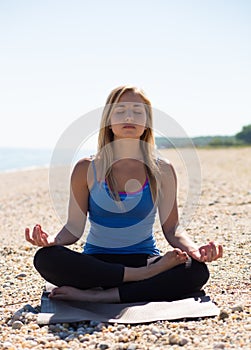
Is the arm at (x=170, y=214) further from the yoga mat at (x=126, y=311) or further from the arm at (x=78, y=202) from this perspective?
the arm at (x=78, y=202)

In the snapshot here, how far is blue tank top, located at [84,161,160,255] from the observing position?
4.00 meters

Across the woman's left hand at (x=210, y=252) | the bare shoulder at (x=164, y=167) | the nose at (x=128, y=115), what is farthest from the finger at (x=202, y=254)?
the nose at (x=128, y=115)

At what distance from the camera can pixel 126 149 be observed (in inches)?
166

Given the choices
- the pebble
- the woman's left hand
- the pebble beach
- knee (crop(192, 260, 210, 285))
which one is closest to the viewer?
the pebble beach

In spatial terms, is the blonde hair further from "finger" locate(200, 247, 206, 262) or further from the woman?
"finger" locate(200, 247, 206, 262)

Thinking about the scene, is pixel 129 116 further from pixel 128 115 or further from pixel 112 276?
pixel 112 276

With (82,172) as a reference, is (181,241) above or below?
below

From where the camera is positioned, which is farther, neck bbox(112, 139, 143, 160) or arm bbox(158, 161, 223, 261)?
neck bbox(112, 139, 143, 160)

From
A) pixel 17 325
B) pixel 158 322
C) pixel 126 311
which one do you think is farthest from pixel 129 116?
pixel 17 325

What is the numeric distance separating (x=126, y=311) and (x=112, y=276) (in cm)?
31

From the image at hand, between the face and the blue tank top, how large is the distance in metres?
0.38

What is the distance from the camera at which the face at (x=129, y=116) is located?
3.99m

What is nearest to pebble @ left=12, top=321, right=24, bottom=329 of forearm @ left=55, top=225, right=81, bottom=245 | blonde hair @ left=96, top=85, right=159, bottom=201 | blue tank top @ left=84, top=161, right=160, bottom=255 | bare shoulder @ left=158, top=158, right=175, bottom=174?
forearm @ left=55, top=225, right=81, bottom=245

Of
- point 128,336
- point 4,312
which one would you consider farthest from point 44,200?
point 128,336
